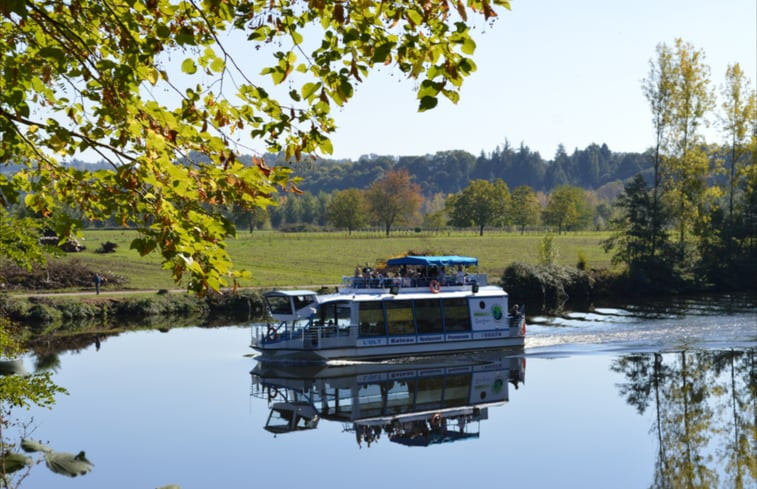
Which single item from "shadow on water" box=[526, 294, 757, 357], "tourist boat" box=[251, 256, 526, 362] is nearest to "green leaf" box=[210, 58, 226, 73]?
"tourist boat" box=[251, 256, 526, 362]

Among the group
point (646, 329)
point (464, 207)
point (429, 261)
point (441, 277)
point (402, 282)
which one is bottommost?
point (646, 329)

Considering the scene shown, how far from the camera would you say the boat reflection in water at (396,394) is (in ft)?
86.7

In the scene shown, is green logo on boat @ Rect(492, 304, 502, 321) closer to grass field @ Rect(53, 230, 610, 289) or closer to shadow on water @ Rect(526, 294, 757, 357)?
shadow on water @ Rect(526, 294, 757, 357)

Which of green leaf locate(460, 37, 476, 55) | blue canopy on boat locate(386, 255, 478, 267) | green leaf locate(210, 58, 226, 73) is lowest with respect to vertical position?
blue canopy on boat locate(386, 255, 478, 267)

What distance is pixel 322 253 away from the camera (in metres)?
86.6

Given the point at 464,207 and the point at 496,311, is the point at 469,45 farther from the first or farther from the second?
the point at 464,207

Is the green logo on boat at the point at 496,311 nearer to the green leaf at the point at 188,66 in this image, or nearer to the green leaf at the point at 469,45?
the green leaf at the point at 188,66

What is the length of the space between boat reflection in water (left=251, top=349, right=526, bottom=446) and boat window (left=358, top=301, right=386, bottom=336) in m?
1.49

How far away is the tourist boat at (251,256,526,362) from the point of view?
3647 centimetres

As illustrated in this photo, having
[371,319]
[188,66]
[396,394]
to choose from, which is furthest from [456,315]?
[188,66]

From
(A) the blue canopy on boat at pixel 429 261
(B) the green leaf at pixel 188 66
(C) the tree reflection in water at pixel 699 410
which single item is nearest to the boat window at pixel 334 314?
(A) the blue canopy on boat at pixel 429 261

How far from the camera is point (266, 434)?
83.5ft

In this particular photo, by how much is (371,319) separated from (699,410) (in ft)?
47.5

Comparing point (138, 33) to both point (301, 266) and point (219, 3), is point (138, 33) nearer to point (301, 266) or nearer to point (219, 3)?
point (219, 3)
